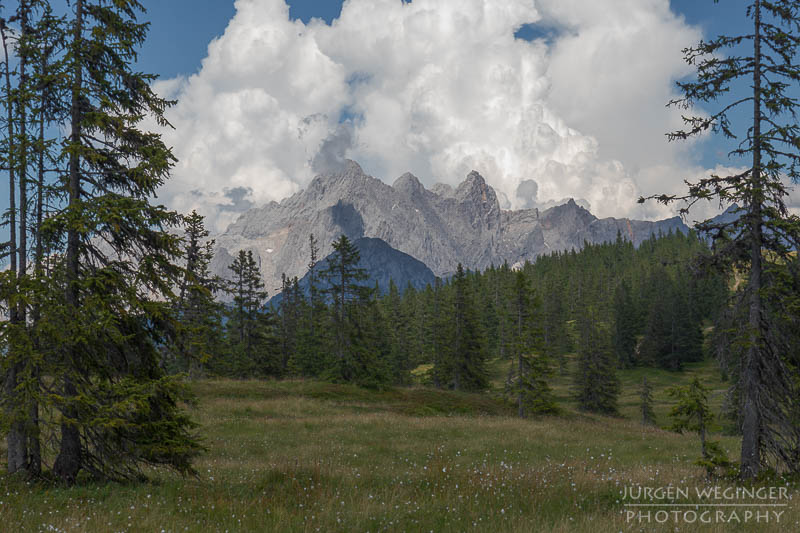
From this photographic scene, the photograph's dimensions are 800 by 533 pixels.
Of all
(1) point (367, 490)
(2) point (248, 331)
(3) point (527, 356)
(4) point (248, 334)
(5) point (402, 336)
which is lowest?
(5) point (402, 336)

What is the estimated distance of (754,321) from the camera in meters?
10.5

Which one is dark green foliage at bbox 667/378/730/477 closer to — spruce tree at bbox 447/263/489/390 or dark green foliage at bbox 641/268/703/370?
spruce tree at bbox 447/263/489/390

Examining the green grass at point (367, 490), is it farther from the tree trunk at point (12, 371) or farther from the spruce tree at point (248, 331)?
the spruce tree at point (248, 331)

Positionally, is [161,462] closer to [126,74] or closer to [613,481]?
[126,74]

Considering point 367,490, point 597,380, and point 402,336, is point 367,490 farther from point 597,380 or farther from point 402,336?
point 402,336

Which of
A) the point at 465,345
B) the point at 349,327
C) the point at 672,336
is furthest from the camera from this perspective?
the point at 672,336

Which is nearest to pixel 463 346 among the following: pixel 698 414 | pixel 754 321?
pixel 698 414

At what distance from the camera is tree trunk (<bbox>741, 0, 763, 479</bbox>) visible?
10.3 metres

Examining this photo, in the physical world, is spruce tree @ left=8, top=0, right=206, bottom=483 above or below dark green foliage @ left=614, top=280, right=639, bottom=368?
above

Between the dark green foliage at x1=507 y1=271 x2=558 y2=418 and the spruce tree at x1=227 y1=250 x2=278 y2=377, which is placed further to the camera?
the spruce tree at x1=227 y1=250 x2=278 y2=377

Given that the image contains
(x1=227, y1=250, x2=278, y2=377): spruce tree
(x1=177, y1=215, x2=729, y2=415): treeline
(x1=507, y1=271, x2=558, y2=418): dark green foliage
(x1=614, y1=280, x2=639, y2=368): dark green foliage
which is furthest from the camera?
(x1=614, y1=280, x2=639, y2=368): dark green foliage

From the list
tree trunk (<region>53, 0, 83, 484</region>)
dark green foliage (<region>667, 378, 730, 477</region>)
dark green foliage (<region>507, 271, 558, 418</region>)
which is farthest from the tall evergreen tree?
dark green foliage (<region>507, 271, 558, 418</region>)

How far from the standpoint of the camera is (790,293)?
34.0 feet

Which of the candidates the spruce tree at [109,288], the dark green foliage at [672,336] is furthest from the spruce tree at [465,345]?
the dark green foliage at [672,336]
